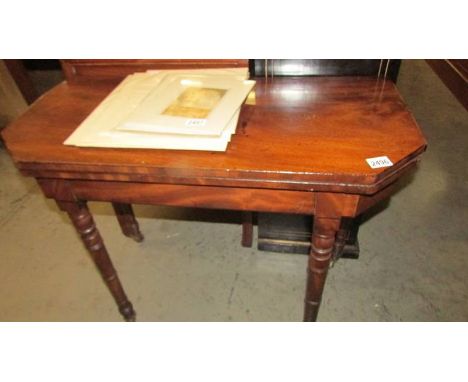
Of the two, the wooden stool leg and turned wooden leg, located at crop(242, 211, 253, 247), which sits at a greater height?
the wooden stool leg

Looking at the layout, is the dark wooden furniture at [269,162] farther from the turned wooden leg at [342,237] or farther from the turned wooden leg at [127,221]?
the turned wooden leg at [127,221]

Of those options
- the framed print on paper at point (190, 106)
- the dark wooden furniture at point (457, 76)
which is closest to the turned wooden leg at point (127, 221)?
the framed print on paper at point (190, 106)

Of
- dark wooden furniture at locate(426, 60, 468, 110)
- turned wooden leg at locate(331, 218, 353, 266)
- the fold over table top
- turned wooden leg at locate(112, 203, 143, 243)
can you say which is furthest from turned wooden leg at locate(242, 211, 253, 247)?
dark wooden furniture at locate(426, 60, 468, 110)

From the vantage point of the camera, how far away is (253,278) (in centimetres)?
139

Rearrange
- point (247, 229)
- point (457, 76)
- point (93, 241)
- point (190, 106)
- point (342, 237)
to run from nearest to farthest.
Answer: point (190, 106), point (93, 241), point (342, 237), point (247, 229), point (457, 76)

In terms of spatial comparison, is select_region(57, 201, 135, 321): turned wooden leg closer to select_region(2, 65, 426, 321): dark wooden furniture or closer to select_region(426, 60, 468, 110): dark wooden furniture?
select_region(2, 65, 426, 321): dark wooden furniture

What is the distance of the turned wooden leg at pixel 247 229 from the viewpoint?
55.7 inches

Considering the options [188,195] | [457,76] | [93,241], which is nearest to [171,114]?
[188,195]

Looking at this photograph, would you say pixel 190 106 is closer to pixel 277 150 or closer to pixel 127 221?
pixel 277 150

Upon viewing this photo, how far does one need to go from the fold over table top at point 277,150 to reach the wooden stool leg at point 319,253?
0.40 ft

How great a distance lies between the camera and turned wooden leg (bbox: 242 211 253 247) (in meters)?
1.42

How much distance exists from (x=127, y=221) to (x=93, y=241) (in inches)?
22.8

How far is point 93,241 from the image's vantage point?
3.07ft
